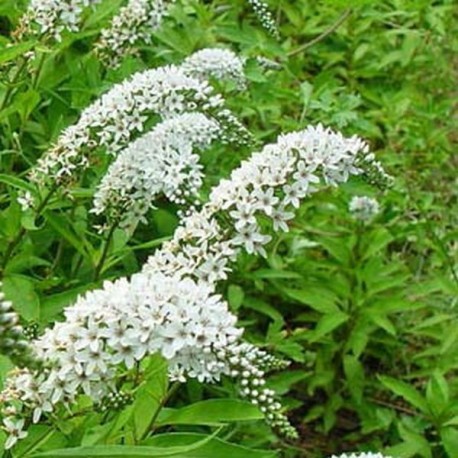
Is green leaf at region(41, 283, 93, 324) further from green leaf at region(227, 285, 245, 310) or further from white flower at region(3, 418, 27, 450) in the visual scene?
white flower at region(3, 418, 27, 450)

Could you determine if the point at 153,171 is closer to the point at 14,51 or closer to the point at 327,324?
the point at 14,51

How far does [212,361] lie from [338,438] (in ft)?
8.83

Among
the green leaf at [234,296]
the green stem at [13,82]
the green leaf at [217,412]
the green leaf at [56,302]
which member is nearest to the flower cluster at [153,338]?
the green leaf at [217,412]

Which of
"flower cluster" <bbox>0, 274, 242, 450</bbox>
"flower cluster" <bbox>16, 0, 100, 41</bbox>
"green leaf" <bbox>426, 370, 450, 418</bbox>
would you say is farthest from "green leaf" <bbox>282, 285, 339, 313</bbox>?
"flower cluster" <bbox>0, 274, 242, 450</bbox>

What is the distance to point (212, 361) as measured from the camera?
2479mm

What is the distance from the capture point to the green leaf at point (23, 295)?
11.6 ft

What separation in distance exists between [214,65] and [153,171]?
3.37 ft

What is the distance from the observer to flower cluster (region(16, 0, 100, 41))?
3941 millimetres

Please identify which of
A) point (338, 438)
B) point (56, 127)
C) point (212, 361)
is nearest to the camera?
point (212, 361)

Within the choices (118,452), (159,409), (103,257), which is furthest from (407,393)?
(118,452)

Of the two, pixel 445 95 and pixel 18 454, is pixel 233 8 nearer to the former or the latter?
pixel 445 95

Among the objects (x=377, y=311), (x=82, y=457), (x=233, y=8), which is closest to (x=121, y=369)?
(x=82, y=457)

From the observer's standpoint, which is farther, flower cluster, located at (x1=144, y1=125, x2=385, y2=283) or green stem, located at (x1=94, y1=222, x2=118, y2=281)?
green stem, located at (x1=94, y1=222, x2=118, y2=281)

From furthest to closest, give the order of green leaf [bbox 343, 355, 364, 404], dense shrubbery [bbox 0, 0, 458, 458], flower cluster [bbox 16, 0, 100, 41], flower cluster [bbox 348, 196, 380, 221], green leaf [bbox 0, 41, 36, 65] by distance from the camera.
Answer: flower cluster [bbox 348, 196, 380, 221] → green leaf [bbox 343, 355, 364, 404] → flower cluster [bbox 16, 0, 100, 41] → green leaf [bbox 0, 41, 36, 65] → dense shrubbery [bbox 0, 0, 458, 458]
